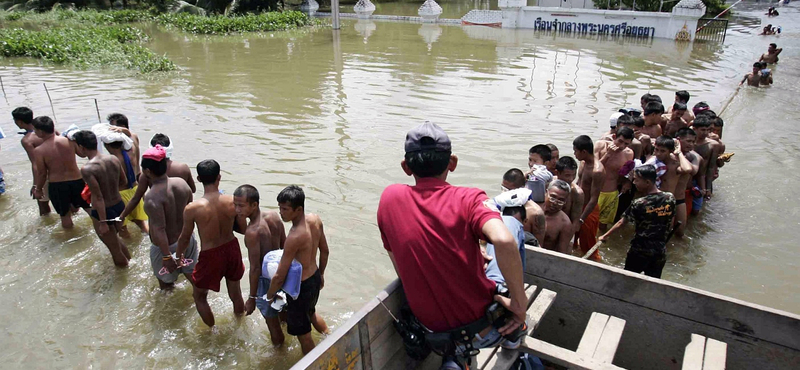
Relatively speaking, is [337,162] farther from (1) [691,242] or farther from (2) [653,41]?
(2) [653,41]

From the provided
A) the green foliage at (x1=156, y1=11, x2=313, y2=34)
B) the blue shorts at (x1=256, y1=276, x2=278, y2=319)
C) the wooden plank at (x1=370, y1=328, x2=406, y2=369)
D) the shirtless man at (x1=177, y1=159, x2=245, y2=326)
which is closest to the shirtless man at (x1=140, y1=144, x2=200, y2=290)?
the shirtless man at (x1=177, y1=159, x2=245, y2=326)

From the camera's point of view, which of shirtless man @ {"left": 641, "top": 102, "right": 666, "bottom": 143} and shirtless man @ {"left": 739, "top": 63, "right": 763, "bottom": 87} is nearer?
shirtless man @ {"left": 641, "top": 102, "right": 666, "bottom": 143}

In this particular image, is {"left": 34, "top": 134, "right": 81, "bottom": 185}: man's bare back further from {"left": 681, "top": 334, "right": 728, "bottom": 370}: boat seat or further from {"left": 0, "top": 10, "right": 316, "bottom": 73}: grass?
{"left": 0, "top": 10, "right": 316, "bottom": 73}: grass

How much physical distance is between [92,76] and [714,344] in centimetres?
1751

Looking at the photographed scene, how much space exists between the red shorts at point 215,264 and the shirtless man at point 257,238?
0.38 m

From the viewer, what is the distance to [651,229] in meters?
4.71

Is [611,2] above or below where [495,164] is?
above

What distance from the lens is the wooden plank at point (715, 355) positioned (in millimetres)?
2996

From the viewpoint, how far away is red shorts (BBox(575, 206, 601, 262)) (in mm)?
5828

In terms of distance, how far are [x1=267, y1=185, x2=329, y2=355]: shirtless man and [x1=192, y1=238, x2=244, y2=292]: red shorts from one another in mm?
767

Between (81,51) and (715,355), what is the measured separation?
2069 cm

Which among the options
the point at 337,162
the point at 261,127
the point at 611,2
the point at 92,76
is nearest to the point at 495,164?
the point at 337,162

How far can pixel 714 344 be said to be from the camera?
126 inches

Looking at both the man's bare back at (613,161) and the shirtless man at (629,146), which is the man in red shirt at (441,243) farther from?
the shirtless man at (629,146)
